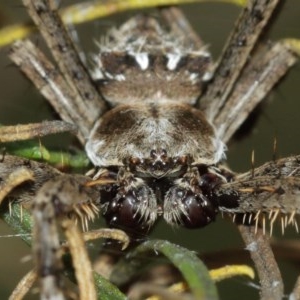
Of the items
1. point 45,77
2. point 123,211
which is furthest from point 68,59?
point 123,211

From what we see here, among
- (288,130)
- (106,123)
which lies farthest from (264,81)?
(106,123)

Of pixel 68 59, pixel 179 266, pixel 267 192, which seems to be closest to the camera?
pixel 179 266

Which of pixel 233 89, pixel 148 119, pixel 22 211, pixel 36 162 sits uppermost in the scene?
pixel 233 89

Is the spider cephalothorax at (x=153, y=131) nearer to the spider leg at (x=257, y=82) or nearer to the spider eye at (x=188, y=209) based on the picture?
the spider eye at (x=188, y=209)

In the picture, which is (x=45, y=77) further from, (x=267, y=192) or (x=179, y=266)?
(x=179, y=266)

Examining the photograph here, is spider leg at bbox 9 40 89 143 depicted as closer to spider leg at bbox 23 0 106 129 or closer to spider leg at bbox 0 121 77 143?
spider leg at bbox 23 0 106 129

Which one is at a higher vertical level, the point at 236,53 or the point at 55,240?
the point at 236,53

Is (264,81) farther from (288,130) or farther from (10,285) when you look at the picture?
(10,285)
